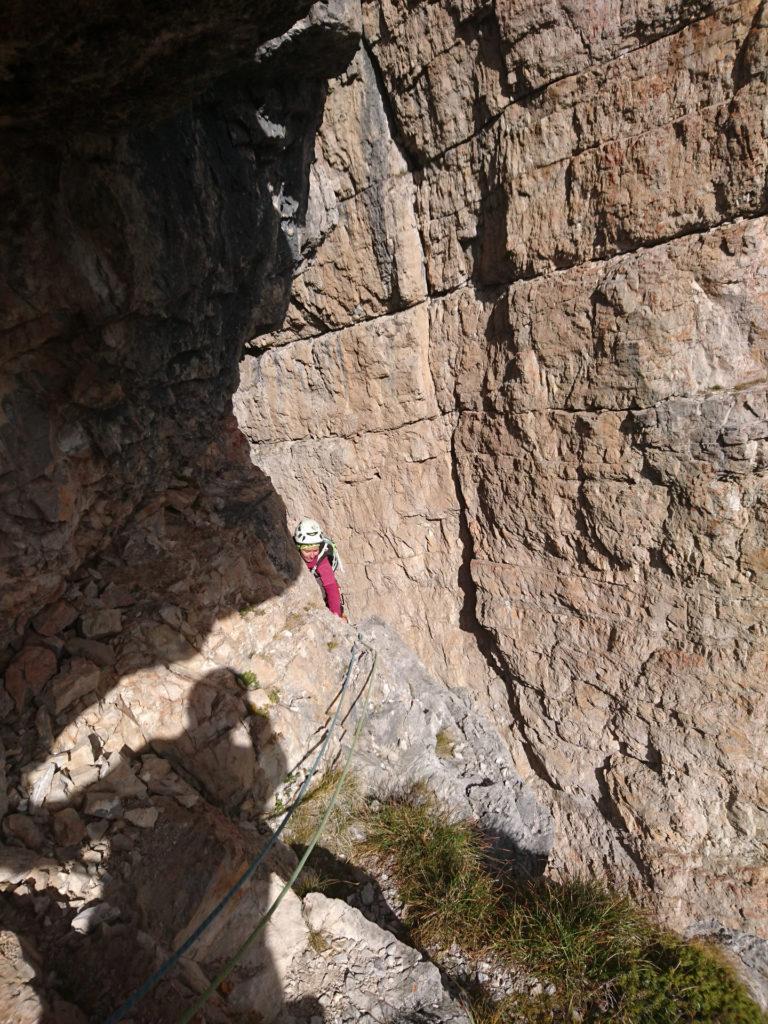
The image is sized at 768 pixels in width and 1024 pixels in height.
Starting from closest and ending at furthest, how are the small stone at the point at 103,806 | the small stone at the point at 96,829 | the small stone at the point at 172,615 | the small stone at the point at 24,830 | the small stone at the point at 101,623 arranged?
the small stone at the point at 24,830, the small stone at the point at 96,829, the small stone at the point at 103,806, the small stone at the point at 101,623, the small stone at the point at 172,615

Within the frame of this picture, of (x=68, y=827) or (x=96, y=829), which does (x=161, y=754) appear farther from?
(x=68, y=827)

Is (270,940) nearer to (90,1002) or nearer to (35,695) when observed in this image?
(90,1002)

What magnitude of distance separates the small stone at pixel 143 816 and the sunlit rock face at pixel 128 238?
1452mm

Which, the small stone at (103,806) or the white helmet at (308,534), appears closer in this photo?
the small stone at (103,806)

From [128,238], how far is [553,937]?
5808mm

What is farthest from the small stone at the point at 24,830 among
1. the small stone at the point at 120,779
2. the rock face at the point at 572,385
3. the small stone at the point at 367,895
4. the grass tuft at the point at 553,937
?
the rock face at the point at 572,385

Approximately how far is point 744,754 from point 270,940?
4224mm

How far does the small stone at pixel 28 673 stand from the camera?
350cm

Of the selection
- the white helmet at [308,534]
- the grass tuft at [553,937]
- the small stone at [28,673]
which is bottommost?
the grass tuft at [553,937]

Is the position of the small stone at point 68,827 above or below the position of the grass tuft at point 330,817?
above

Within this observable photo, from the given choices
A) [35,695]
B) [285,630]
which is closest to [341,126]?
[285,630]

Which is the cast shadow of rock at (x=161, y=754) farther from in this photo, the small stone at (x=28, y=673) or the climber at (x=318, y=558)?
the climber at (x=318, y=558)

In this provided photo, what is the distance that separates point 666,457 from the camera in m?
4.33

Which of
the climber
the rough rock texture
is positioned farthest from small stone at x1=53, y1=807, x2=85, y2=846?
the climber
